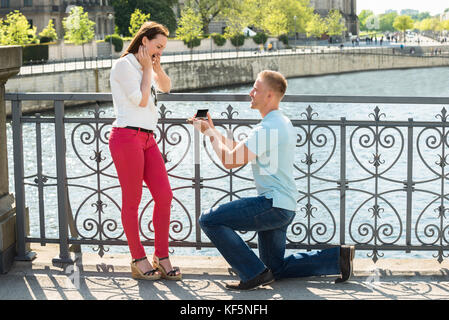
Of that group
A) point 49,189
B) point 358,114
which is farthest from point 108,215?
point 358,114

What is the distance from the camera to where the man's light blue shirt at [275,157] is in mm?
4473

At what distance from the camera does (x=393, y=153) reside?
98.5 ft

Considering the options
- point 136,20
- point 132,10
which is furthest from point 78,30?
point 132,10

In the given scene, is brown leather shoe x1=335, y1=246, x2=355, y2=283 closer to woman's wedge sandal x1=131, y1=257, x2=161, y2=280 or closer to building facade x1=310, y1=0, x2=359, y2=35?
woman's wedge sandal x1=131, y1=257, x2=161, y2=280

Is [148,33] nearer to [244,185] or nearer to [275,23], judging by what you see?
[244,185]

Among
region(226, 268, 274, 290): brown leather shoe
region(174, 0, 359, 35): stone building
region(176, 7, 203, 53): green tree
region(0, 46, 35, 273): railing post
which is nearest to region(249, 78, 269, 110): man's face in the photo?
region(226, 268, 274, 290): brown leather shoe

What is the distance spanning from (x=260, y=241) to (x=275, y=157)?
61cm

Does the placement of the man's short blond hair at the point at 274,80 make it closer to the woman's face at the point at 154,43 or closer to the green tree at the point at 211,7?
the woman's face at the point at 154,43

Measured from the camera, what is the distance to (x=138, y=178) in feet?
15.6

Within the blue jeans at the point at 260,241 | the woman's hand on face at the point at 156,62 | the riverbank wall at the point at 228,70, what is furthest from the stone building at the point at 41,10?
the blue jeans at the point at 260,241

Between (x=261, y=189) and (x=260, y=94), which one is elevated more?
(x=260, y=94)

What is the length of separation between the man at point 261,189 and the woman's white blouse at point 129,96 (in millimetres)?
295
